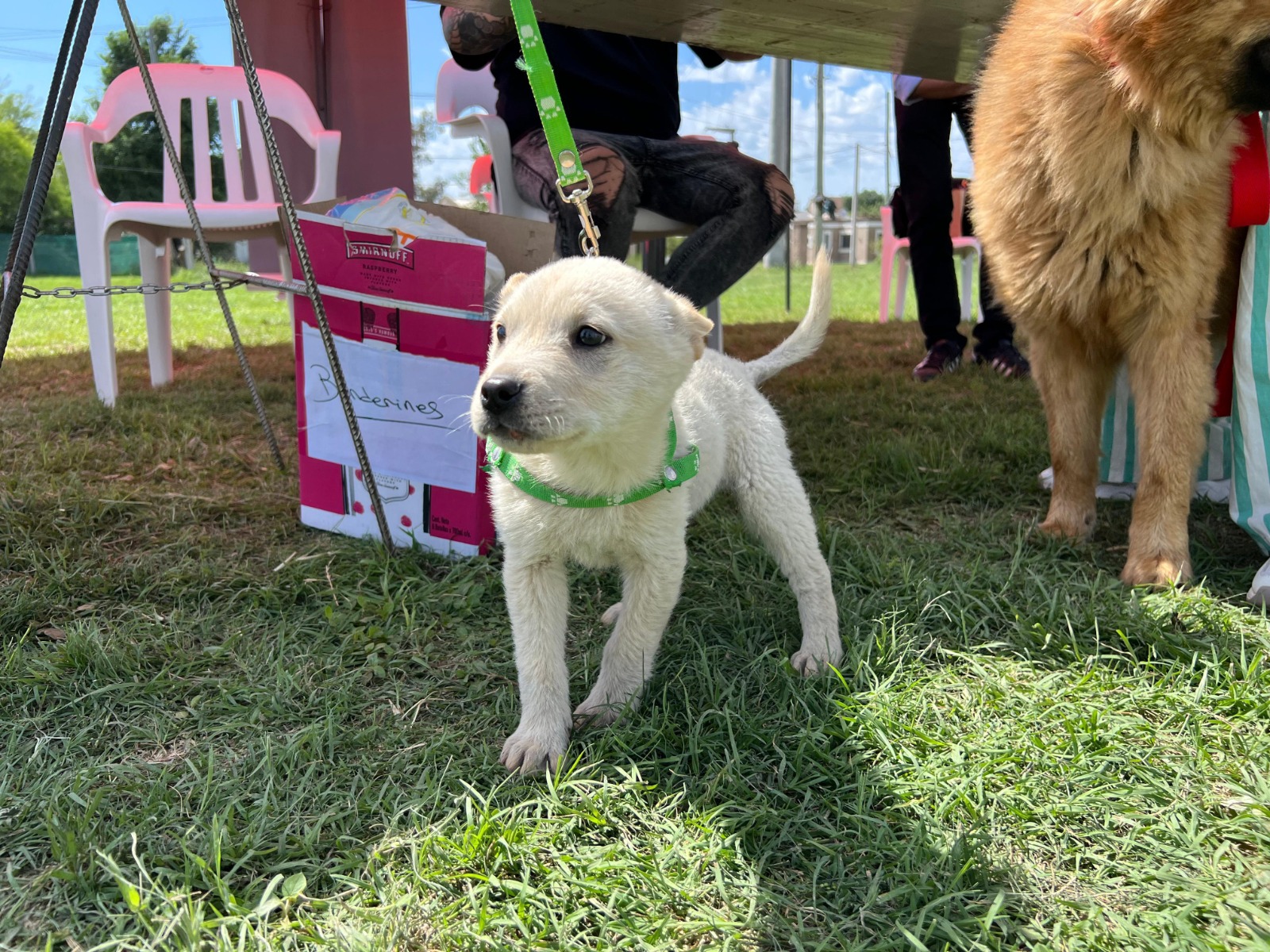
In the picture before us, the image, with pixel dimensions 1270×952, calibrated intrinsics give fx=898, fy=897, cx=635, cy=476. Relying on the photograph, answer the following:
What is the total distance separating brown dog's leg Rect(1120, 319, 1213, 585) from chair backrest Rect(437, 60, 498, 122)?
4.80 meters

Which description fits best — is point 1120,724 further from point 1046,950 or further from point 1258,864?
point 1046,950

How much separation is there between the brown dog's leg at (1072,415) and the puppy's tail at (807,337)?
63cm

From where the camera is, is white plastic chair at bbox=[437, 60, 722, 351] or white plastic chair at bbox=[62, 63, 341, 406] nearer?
white plastic chair at bbox=[437, 60, 722, 351]

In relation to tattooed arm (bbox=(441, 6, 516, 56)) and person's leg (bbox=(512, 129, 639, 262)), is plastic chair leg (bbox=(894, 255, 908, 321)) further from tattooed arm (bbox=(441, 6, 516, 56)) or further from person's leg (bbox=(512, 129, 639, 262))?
tattooed arm (bbox=(441, 6, 516, 56))

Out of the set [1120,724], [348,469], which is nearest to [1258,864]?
[1120,724]

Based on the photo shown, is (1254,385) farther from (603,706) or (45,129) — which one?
(45,129)

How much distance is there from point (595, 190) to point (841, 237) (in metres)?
41.6

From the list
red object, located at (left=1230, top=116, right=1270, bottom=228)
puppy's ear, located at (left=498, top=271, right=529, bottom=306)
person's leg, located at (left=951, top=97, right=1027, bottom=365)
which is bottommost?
person's leg, located at (left=951, top=97, right=1027, bottom=365)

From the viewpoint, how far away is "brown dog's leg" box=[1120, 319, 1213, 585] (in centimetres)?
220

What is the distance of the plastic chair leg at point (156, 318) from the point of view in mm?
4516

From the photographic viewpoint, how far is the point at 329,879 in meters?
1.27

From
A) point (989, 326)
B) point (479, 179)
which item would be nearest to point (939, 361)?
point (989, 326)

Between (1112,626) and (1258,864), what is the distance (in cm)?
72

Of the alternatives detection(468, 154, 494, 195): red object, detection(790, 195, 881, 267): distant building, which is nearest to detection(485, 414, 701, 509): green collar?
detection(468, 154, 494, 195): red object
